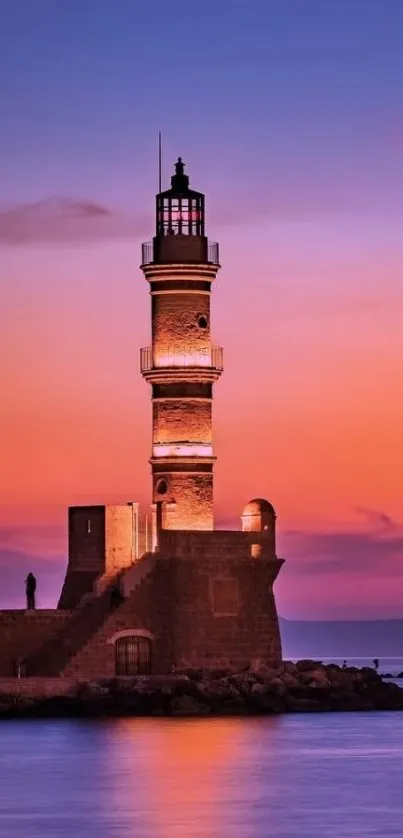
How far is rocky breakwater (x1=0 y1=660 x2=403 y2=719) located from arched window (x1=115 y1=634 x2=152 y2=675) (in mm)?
994

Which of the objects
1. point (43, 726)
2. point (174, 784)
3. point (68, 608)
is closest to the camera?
point (174, 784)

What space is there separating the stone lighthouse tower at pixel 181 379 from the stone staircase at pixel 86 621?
1.59 meters

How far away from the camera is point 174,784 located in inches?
2496

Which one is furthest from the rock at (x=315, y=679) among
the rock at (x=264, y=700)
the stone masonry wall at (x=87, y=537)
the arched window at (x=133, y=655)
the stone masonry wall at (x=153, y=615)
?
the stone masonry wall at (x=87, y=537)

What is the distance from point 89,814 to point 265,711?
20300 mm

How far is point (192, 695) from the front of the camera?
249ft

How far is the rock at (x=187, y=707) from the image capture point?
75750 millimetres

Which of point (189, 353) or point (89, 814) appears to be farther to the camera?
point (189, 353)

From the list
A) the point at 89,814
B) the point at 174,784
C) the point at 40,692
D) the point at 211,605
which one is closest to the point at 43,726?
the point at 40,692

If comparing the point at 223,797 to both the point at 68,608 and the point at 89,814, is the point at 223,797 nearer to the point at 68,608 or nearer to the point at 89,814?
the point at 89,814

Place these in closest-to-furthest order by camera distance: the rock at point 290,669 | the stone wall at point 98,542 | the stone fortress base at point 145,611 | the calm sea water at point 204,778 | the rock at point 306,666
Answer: the calm sea water at point 204,778 → the stone fortress base at point 145,611 → the stone wall at point 98,542 → the rock at point 290,669 → the rock at point 306,666

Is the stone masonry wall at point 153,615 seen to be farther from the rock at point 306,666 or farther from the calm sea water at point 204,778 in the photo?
the rock at point 306,666

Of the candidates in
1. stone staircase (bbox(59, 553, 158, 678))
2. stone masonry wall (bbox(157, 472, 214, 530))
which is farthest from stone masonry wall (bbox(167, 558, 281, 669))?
stone masonry wall (bbox(157, 472, 214, 530))

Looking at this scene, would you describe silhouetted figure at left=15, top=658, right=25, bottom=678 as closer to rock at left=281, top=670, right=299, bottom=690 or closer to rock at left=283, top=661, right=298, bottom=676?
rock at left=281, top=670, right=299, bottom=690
